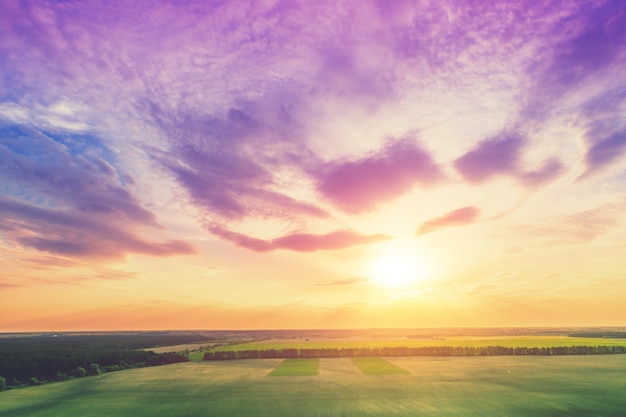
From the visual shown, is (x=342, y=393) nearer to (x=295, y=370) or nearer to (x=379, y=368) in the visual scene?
(x=295, y=370)

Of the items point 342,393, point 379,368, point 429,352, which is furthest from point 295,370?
point 429,352

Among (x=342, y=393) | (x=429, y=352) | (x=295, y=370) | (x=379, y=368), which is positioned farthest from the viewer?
(x=429, y=352)

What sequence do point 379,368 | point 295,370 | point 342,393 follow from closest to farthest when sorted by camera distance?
point 342,393 → point 295,370 → point 379,368

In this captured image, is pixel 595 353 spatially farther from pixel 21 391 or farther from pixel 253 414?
pixel 21 391

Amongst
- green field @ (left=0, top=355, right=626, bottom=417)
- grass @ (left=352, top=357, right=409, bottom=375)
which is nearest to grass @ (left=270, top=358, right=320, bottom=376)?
green field @ (left=0, top=355, right=626, bottom=417)

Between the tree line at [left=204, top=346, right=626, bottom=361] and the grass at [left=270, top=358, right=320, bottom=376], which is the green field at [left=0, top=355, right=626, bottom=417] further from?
the tree line at [left=204, top=346, right=626, bottom=361]

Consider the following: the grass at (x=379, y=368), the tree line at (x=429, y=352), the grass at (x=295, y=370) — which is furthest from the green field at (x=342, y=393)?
the tree line at (x=429, y=352)

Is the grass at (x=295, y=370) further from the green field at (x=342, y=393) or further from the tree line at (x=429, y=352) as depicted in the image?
the tree line at (x=429, y=352)

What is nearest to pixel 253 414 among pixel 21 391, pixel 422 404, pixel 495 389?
pixel 422 404
